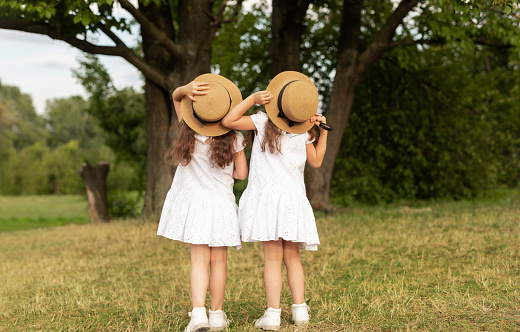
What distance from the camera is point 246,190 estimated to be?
12.7 feet

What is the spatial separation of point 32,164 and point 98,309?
118ft

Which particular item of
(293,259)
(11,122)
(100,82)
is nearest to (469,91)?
(100,82)

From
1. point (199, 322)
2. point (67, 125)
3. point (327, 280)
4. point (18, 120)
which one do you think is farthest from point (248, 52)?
point (18, 120)

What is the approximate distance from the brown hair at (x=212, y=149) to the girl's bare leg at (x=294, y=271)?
0.83m

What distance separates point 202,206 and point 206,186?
6.6 inches

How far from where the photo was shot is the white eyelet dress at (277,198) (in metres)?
3.70

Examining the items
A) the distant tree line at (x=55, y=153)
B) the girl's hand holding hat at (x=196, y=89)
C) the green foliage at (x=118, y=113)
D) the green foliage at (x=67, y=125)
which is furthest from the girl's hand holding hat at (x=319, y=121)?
the green foliage at (x=67, y=125)

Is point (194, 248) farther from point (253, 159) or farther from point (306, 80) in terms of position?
point (306, 80)

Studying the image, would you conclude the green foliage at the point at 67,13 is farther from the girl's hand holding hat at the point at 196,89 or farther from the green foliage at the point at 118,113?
the green foliage at the point at 118,113

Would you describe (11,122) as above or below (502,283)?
above

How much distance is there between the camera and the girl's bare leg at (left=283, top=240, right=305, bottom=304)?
3852 mm

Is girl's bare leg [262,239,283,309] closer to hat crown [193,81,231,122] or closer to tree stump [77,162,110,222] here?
hat crown [193,81,231,122]

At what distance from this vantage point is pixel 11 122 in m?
56.2

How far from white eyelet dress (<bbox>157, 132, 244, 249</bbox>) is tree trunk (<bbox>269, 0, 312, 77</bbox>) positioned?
7.27 meters
